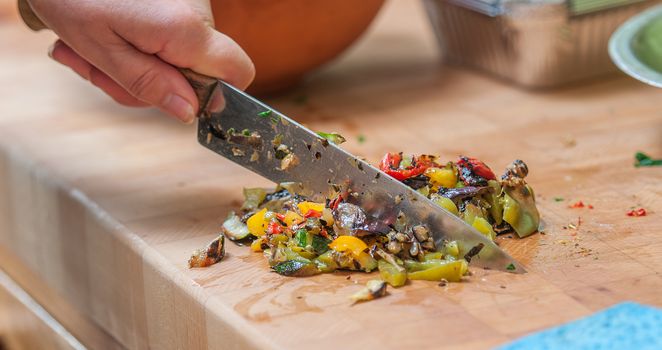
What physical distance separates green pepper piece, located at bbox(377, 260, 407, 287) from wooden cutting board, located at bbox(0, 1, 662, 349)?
0.05 ft

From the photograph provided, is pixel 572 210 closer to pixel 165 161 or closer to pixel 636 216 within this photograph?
pixel 636 216

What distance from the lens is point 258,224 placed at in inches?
47.3

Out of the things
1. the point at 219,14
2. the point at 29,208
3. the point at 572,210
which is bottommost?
the point at 29,208

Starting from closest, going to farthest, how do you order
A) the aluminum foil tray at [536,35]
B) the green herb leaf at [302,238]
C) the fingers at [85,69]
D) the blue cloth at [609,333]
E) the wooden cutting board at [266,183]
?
the blue cloth at [609,333], the wooden cutting board at [266,183], the green herb leaf at [302,238], the fingers at [85,69], the aluminum foil tray at [536,35]

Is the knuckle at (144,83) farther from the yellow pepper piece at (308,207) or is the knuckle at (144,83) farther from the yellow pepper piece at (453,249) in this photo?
the yellow pepper piece at (453,249)

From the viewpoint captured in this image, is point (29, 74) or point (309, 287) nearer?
point (309, 287)

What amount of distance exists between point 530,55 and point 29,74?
94 cm

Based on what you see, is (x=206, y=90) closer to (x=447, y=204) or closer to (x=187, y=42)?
(x=187, y=42)

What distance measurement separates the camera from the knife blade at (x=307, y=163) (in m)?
1.12

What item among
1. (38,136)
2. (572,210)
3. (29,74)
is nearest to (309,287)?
(572,210)

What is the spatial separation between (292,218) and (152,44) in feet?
0.89

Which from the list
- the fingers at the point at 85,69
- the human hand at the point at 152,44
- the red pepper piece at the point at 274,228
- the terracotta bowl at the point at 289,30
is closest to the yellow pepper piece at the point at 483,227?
the red pepper piece at the point at 274,228

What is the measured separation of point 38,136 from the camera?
164 centimetres

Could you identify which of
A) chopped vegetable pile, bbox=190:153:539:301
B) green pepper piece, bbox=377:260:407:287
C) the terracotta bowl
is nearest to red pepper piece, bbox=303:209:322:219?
chopped vegetable pile, bbox=190:153:539:301
